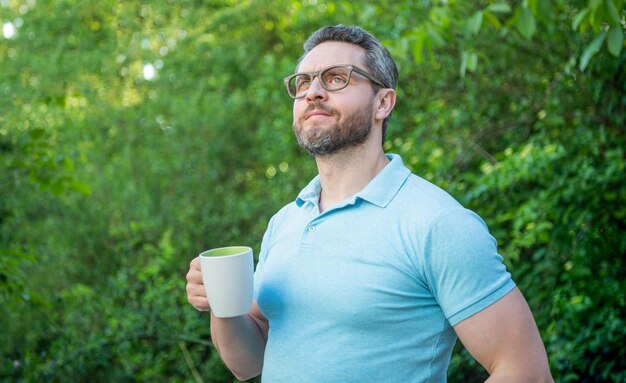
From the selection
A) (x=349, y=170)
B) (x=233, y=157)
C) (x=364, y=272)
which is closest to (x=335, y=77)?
(x=349, y=170)

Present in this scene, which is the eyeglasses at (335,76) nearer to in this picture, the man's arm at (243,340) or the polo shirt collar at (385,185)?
the polo shirt collar at (385,185)

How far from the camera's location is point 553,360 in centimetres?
309

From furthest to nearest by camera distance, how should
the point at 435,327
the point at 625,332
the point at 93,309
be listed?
the point at 93,309 < the point at 625,332 < the point at 435,327

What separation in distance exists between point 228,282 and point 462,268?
0.51 m

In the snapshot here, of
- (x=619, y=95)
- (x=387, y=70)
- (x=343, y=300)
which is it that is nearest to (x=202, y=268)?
(x=343, y=300)

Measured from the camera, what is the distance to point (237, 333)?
166 centimetres

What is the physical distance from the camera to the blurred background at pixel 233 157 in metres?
3.25

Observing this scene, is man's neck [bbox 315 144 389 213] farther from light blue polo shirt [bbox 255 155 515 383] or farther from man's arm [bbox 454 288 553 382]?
man's arm [bbox 454 288 553 382]

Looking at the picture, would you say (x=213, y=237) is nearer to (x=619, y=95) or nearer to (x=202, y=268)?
(x=619, y=95)

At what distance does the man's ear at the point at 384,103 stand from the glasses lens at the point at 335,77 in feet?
0.37

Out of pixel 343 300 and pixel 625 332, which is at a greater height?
pixel 343 300

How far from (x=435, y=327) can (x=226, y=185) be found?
5085 millimetres

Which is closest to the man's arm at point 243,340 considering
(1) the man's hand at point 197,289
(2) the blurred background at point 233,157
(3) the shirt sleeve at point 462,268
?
(1) the man's hand at point 197,289

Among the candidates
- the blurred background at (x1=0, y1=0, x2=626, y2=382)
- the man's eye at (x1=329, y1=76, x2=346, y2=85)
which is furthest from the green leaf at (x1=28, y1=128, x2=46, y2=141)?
the man's eye at (x1=329, y1=76, x2=346, y2=85)
